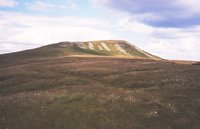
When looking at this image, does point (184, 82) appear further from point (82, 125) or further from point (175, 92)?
point (82, 125)

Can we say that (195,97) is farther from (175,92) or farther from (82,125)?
(82,125)

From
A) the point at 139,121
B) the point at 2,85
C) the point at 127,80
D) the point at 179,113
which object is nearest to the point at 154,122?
the point at 139,121

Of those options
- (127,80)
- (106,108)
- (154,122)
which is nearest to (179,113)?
(154,122)

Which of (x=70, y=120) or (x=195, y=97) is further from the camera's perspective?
(x=195, y=97)

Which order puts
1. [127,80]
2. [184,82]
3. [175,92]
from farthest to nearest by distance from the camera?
[127,80] → [184,82] → [175,92]

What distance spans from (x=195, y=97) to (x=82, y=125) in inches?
602

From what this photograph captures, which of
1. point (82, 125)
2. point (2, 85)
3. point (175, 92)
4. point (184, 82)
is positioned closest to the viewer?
point (82, 125)

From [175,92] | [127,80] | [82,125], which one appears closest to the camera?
[82,125]

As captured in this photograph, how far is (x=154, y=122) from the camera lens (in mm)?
32969

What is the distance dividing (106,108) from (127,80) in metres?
20.7

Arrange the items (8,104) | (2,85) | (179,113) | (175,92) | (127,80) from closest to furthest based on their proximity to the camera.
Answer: (179,113) → (8,104) → (175,92) → (127,80) → (2,85)

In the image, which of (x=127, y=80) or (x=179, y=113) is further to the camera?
(x=127, y=80)

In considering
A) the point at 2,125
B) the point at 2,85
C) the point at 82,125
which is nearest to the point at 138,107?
the point at 82,125

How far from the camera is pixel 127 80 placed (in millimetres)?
56656
